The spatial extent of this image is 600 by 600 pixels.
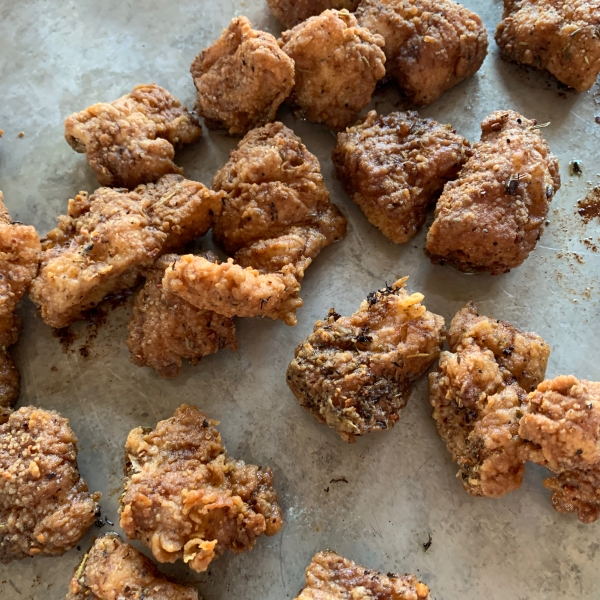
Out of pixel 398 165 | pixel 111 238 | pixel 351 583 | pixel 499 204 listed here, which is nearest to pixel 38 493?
pixel 111 238

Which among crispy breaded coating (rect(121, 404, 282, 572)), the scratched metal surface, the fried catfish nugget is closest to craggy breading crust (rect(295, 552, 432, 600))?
the scratched metal surface

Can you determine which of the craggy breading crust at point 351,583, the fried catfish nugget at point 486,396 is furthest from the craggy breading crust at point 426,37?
the craggy breading crust at point 351,583

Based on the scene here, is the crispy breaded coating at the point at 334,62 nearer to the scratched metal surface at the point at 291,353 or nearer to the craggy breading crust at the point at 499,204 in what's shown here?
the scratched metal surface at the point at 291,353

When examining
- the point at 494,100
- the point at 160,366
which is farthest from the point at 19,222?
the point at 494,100

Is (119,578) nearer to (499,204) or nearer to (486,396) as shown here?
(486,396)

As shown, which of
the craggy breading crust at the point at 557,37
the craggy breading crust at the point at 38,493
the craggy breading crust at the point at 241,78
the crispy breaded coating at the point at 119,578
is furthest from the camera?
the craggy breading crust at the point at 557,37

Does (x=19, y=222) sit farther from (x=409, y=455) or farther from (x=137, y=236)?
(x=409, y=455)
